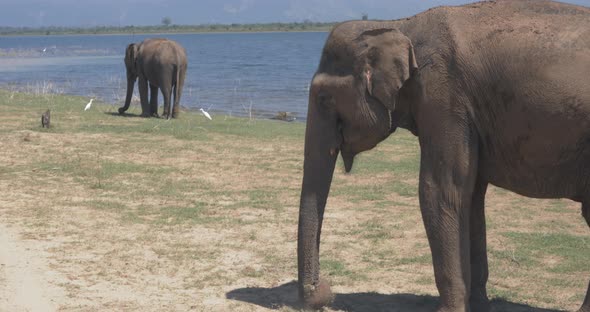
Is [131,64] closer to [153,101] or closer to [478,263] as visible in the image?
[153,101]

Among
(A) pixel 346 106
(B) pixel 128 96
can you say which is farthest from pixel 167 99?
(A) pixel 346 106

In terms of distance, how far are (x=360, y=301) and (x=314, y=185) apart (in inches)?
54.1

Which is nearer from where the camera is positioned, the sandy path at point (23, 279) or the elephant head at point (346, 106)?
the elephant head at point (346, 106)

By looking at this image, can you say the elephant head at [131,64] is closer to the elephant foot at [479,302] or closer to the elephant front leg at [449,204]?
the elephant foot at [479,302]

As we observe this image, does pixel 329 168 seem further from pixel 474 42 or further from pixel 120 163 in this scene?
pixel 120 163

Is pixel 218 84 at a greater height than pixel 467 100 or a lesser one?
lesser

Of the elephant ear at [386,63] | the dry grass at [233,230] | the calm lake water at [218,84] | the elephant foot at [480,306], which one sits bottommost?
the calm lake water at [218,84]

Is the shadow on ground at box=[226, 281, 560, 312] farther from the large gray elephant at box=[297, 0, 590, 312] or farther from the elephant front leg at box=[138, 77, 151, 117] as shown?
the elephant front leg at box=[138, 77, 151, 117]

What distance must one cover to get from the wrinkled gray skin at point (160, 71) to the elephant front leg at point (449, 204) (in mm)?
16492

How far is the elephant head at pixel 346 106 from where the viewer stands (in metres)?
6.35

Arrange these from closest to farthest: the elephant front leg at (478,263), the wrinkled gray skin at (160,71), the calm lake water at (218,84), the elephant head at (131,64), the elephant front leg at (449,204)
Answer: the elephant front leg at (449,204), the elephant front leg at (478,263), the wrinkled gray skin at (160,71), the elephant head at (131,64), the calm lake water at (218,84)

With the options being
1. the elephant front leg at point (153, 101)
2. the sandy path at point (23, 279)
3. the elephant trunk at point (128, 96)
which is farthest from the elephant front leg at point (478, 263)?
the elephant trunk at point (128, 96)

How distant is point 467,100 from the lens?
6.18 metres

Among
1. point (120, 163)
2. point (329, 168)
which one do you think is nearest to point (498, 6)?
point (329, 168)
